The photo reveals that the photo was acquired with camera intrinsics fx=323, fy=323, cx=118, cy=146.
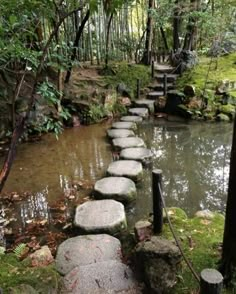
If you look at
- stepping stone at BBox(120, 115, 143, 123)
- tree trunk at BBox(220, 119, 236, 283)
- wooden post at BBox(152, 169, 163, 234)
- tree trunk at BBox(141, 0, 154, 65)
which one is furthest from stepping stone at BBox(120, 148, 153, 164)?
tree trunk at BBox(141, 0, 154, 65)

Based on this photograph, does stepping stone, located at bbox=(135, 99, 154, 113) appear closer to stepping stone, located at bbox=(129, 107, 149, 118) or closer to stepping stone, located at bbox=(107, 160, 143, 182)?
stepping stone, located at bbox=(129, 107, 149, 118)

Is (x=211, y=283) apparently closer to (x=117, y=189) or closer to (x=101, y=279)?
(x=101, y=279)

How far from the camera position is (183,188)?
5.09m

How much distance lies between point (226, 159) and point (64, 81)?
16.0 ft

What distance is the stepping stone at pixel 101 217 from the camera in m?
3.68

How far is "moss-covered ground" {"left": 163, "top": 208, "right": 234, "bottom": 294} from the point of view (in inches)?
103

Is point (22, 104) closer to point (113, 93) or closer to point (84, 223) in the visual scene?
point (113, 93)

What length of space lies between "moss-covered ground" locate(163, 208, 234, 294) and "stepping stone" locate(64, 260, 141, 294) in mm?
426

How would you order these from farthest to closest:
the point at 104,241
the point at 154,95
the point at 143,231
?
the point at 154,95 < the point at 104,241 < the point at 143,231

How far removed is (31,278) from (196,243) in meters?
1.52

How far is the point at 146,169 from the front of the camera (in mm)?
5805

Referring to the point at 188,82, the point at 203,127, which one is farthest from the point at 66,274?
the point at 188,82

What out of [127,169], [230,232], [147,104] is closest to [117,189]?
[127,169]

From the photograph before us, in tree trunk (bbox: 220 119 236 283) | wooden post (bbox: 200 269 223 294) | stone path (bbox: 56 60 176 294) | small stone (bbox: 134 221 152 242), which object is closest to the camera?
wooden post (bbox: 200 269 223 294)
